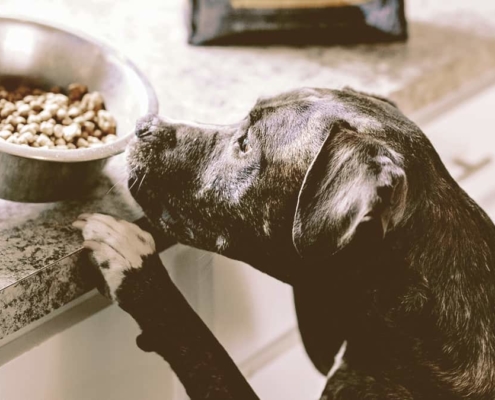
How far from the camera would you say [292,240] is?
125 cm

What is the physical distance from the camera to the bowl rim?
3.69ft

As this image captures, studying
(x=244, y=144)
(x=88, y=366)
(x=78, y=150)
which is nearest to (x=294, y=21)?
(x=244, y=144)

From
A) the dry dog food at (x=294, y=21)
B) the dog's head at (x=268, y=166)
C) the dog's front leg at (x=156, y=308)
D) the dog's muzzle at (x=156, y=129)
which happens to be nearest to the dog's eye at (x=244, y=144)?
the dog's head at (x=268, y=166)

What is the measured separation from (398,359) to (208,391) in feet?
1.12

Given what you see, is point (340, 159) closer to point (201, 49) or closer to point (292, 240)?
point (292, 240)

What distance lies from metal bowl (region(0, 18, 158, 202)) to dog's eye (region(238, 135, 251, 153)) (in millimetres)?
164

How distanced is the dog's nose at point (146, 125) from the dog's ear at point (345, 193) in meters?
0.31

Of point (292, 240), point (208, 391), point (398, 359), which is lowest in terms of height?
point (208, 391)

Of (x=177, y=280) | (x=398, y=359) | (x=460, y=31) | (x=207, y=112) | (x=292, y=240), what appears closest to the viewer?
(x=292, y=240)

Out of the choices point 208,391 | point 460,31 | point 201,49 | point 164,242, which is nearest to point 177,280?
point 164,242

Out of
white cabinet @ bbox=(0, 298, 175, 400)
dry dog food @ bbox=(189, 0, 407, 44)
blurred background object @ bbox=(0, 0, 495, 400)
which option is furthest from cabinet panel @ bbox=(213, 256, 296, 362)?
dry dog food @ bbox=(189, 0, 407, 44)

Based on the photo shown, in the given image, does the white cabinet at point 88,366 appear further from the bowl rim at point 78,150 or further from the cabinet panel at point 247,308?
the bowl rim at point 78,150

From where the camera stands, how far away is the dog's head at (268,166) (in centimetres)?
116

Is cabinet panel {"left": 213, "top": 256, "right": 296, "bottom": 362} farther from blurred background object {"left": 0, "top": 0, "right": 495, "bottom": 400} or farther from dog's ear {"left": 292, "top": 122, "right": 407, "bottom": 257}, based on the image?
dog's ear {"left": 292, "top": 122, "right": 407, "bottom": 257}
